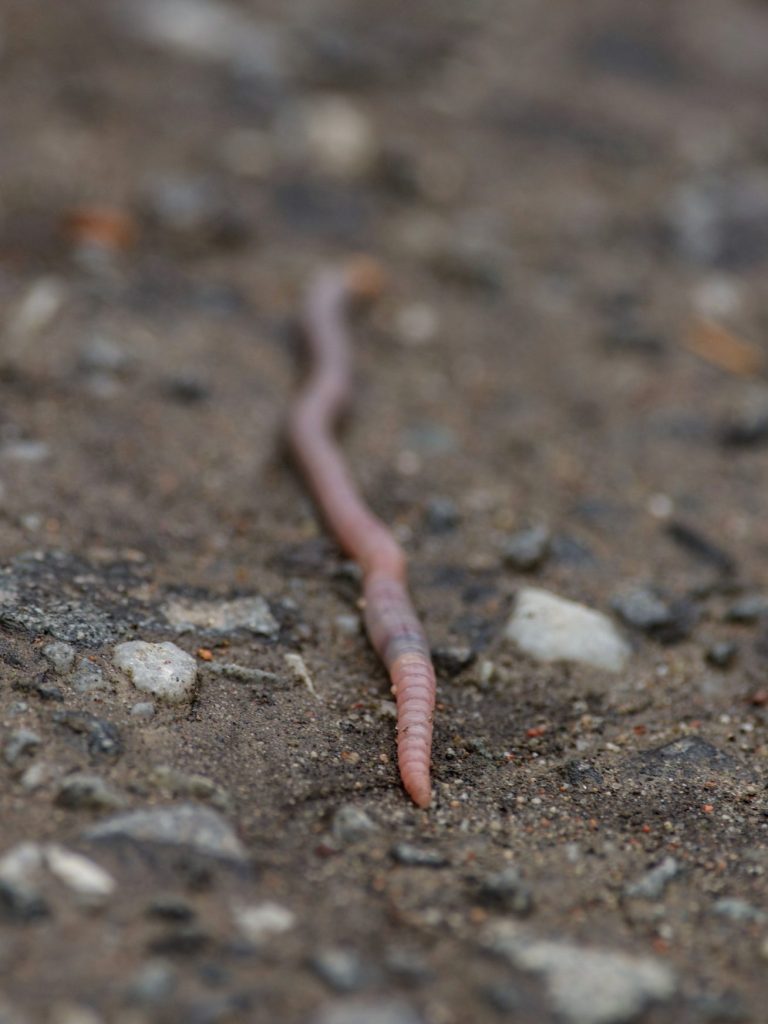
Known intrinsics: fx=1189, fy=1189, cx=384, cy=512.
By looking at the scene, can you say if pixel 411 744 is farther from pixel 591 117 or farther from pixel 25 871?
pixel 591 117

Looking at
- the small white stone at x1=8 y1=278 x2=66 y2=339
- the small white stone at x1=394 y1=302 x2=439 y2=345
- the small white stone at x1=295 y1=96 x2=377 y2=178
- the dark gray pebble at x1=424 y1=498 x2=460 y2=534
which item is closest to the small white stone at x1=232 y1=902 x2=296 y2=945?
the dark gray pebble at x1=424 y1=498 x2=460 y2=534

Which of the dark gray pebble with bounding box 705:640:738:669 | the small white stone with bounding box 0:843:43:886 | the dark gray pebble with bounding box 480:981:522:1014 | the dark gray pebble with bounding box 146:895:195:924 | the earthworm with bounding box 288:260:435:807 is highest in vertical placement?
the small white stone with bounding box 0:843:43:886

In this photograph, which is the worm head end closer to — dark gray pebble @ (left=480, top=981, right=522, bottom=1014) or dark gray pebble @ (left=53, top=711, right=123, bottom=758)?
dark gray pebble @ (left=480, top=981, right=522, bottom=1014)

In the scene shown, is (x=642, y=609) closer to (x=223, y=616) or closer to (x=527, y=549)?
(x=527, y=549)

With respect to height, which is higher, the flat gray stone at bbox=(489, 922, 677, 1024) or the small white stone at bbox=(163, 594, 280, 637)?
the flat gray stone at bbox=(489, 922, 677, 1024)

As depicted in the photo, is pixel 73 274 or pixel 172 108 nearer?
pixel 73 274

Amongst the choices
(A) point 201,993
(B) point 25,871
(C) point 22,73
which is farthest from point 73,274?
(A) point 201,993

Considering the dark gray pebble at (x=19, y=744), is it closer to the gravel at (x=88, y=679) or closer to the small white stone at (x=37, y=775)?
the small white stone at (x=37, y=775)
